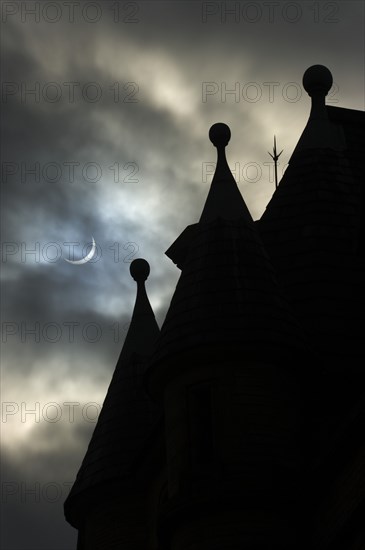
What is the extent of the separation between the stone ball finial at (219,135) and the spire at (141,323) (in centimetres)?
700

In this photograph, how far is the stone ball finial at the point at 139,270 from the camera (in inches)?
1398

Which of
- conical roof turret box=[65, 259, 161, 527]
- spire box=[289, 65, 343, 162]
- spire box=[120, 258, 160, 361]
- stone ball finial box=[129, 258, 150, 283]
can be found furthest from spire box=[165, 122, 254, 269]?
stone ball finial box=[129, 258, 150, 283]

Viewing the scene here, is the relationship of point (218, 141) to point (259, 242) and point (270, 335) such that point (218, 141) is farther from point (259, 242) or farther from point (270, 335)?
point (270, 335)

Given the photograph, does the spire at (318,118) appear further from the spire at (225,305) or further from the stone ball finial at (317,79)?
the spire at (225,305)

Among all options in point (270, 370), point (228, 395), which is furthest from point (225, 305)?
point (228, 395)

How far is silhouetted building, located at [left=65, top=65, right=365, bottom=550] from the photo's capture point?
24.0 m

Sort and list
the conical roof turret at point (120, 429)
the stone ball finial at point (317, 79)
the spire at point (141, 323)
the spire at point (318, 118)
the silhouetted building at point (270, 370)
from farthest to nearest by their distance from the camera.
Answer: the spire at point (141, 323) < the conical roof turret at point (120, 429) < the stone ball finial at point (317, 79) < the spire at point (318, 118) < the silhouetted building at point (270, 370)

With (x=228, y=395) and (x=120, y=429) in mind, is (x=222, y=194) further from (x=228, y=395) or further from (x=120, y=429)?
(x=120, y=429)

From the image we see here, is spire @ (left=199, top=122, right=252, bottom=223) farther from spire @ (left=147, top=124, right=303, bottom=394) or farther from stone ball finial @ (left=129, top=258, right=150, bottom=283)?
stone ball finial @ (left=129, top=258, right=150, bottom=283)

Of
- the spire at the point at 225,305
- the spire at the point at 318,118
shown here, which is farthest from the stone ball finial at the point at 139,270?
the spire at the point at 225,305

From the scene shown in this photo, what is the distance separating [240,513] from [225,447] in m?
1.07

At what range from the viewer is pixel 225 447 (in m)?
24.5

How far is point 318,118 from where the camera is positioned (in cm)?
3058

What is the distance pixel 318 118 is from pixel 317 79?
0.80 m
